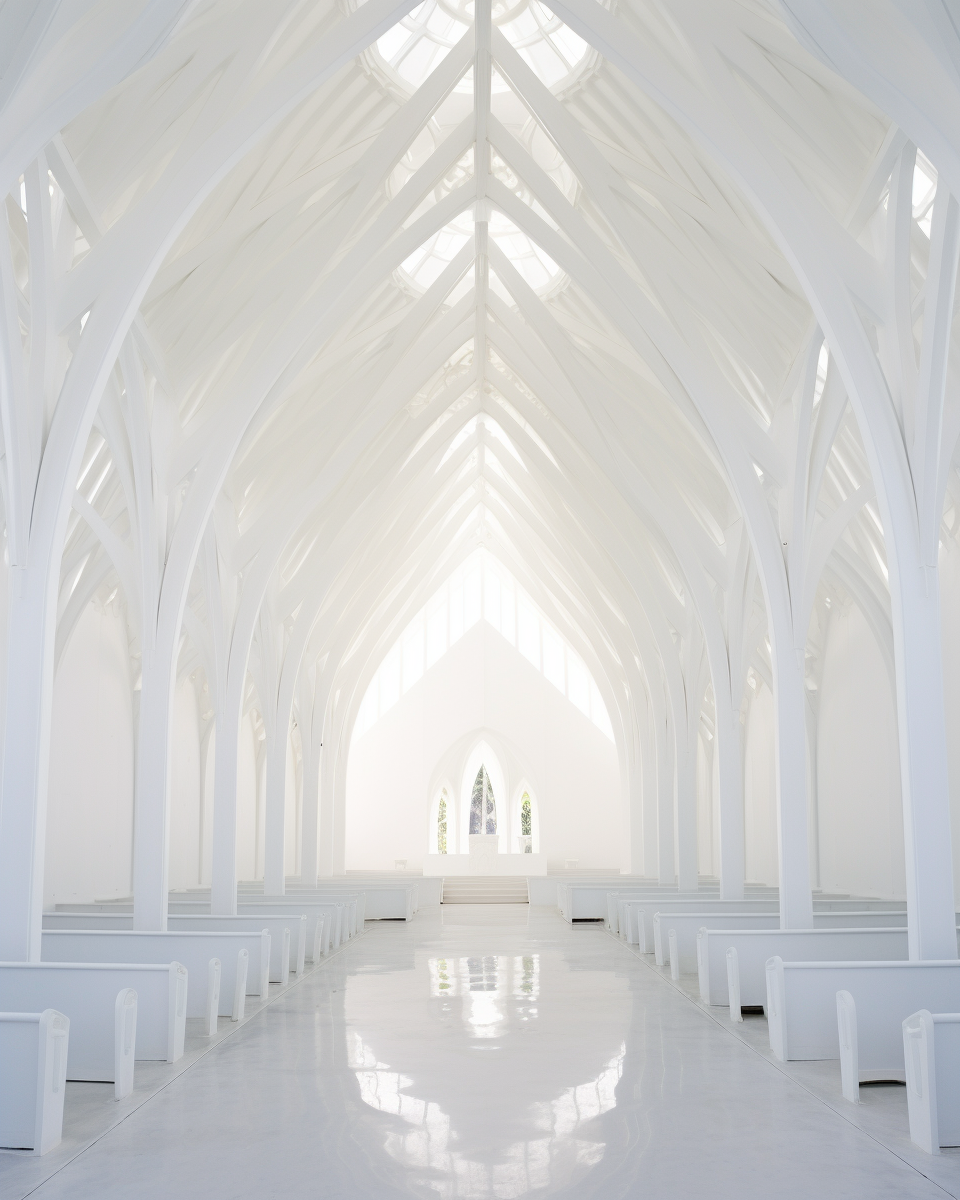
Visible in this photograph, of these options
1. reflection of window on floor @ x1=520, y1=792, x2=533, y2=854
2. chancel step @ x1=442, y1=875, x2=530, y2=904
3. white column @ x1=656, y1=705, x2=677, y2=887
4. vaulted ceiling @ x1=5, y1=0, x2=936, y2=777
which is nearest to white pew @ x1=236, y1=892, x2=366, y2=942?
vaulted ceiling @ x1=5, y1=0, x2=936, y2=777

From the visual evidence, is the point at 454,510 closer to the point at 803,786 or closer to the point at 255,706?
the point at 255,706

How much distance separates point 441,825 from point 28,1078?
→ 31.1 metres

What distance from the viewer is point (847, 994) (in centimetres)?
720

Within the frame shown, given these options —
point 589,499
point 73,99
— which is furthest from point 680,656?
point 73,99

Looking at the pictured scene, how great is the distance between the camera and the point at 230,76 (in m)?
9.17

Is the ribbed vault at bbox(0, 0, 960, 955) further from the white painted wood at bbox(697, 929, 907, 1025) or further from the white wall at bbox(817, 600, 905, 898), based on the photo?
the white painted wood at bbox(697, 929, 907, 1025)

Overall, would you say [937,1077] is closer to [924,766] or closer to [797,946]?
[924,766]

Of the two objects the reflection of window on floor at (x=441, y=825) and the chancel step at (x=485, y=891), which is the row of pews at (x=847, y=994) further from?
the reflection of window on floor at (x=441, y=825)

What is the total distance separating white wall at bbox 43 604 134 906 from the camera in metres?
19.0

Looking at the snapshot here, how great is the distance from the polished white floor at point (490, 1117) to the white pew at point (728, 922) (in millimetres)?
1845

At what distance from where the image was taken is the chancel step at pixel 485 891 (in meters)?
28.7

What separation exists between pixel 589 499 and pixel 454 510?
10.9 meters

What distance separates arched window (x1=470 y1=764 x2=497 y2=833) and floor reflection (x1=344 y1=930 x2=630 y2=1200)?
23.7 m

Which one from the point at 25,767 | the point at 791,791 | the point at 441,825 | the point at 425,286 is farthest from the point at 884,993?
the point at 441,825
